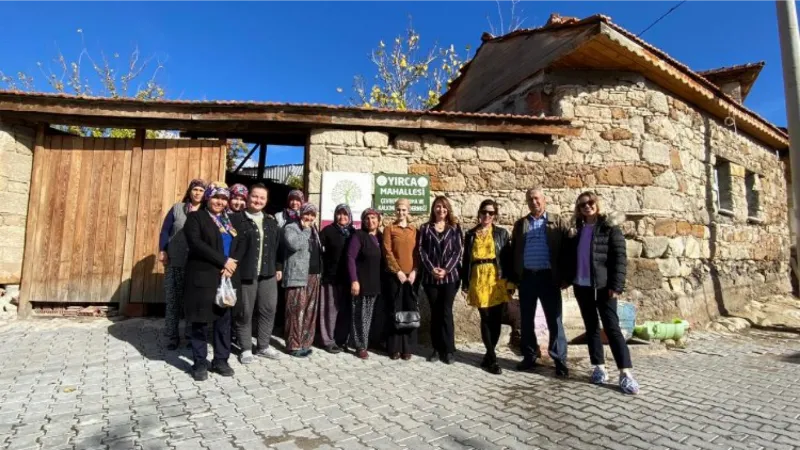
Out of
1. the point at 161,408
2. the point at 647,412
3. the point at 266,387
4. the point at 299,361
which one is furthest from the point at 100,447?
the point at 647,412

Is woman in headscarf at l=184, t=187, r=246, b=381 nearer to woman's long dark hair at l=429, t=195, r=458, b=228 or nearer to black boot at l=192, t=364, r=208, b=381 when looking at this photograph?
black boot at l=192, t=364, r=208, b=381

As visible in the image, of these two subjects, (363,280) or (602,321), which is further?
(363,280)

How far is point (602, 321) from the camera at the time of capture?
12.3 ft

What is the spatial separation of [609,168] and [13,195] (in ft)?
25.8

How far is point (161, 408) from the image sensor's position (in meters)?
3.02

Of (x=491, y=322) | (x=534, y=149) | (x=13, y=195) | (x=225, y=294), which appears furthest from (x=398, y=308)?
(x=13, y=195)

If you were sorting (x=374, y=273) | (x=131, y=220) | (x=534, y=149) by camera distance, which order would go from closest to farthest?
1. (x=374, y=273)
2. (x=131, y=220)
3. (x=534, y=149)

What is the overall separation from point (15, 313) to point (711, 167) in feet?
34.2

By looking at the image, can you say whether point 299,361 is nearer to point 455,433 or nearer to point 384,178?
point 455,433

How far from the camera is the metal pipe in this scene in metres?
6.12

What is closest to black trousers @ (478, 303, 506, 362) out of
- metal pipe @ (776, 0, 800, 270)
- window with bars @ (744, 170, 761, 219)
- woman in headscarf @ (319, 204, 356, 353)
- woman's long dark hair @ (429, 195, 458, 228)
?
woman's long dark hair @ (429, 195, 458, 228)

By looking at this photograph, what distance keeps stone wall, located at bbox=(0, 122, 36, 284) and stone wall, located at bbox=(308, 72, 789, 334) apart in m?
3.70

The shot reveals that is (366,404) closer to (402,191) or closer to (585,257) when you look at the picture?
(585,257)

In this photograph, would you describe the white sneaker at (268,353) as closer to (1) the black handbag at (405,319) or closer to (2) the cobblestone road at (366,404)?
(2) the cobblestone road at (366,404)
